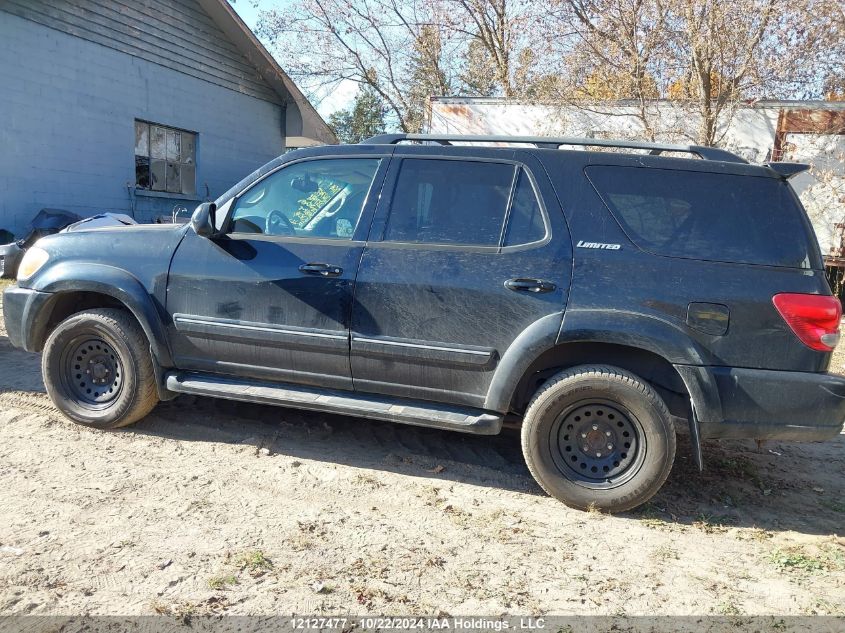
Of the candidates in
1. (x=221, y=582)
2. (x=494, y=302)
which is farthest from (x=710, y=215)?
(x=221, y=582)

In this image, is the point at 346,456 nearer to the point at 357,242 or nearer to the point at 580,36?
the point at 357,242

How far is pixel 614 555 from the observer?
10.2 feet

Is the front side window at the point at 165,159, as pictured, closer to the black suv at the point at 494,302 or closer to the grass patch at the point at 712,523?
the black suv at the point at 494,302

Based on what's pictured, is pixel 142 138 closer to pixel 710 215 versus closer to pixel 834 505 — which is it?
pixel 710 215

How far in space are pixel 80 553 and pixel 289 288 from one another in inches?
68.2

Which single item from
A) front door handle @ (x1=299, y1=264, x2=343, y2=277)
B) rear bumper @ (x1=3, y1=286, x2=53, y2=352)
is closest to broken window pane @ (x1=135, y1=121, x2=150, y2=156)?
rear bumper @ (x1=3, y1=286, x2=53, y2=352)

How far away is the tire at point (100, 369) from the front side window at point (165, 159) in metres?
10.2

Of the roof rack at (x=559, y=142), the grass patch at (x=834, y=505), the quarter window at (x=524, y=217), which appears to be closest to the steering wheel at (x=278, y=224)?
the roof rack at (x=559, y=142)

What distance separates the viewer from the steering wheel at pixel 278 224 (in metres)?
4.09

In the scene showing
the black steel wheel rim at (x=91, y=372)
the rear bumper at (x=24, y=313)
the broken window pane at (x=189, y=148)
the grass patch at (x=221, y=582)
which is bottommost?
the grass patch at (x=221, y=582)

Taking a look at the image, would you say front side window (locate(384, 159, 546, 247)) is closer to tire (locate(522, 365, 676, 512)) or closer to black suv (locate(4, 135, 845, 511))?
black suv (locate(4, 135, 845, 511))

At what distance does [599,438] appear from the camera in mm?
3586

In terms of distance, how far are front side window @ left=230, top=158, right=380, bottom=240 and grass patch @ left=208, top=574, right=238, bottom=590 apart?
202cm

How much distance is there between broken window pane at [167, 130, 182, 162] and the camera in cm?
1432
